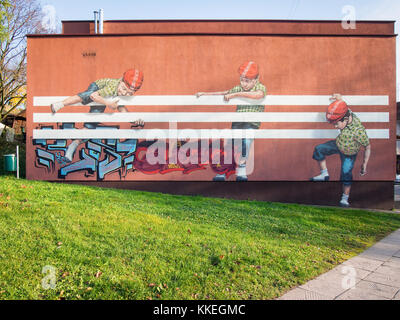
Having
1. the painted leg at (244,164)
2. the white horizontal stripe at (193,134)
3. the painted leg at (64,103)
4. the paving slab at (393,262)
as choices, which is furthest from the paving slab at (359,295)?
the painted leg at (64,103)

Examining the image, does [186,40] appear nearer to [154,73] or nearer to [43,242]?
[154,73]

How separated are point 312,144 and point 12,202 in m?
9.99

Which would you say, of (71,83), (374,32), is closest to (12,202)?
(71,83)

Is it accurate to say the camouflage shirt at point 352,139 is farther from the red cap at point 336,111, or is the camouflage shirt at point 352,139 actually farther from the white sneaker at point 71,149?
the white sneaker at point 71,149

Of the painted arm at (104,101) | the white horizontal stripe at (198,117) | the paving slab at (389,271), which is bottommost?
the paving slab at (389,271)

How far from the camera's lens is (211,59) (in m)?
10.9

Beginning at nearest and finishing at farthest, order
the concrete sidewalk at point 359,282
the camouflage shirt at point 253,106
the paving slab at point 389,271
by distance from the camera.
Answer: the concrete sidewalk at point 359,282 → the paving slab at point 389,271 → the camouflage shirt at point 253,106

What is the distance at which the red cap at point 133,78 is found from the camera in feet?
35.3

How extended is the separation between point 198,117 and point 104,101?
374 centimetres

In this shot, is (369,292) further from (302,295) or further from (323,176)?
(323,176)

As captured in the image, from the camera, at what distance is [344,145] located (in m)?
10.9

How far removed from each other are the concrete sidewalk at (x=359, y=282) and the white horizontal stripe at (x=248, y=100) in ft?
23.4

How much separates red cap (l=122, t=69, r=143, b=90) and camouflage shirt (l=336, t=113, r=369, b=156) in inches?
322

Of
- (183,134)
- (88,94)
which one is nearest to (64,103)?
(88,94)
